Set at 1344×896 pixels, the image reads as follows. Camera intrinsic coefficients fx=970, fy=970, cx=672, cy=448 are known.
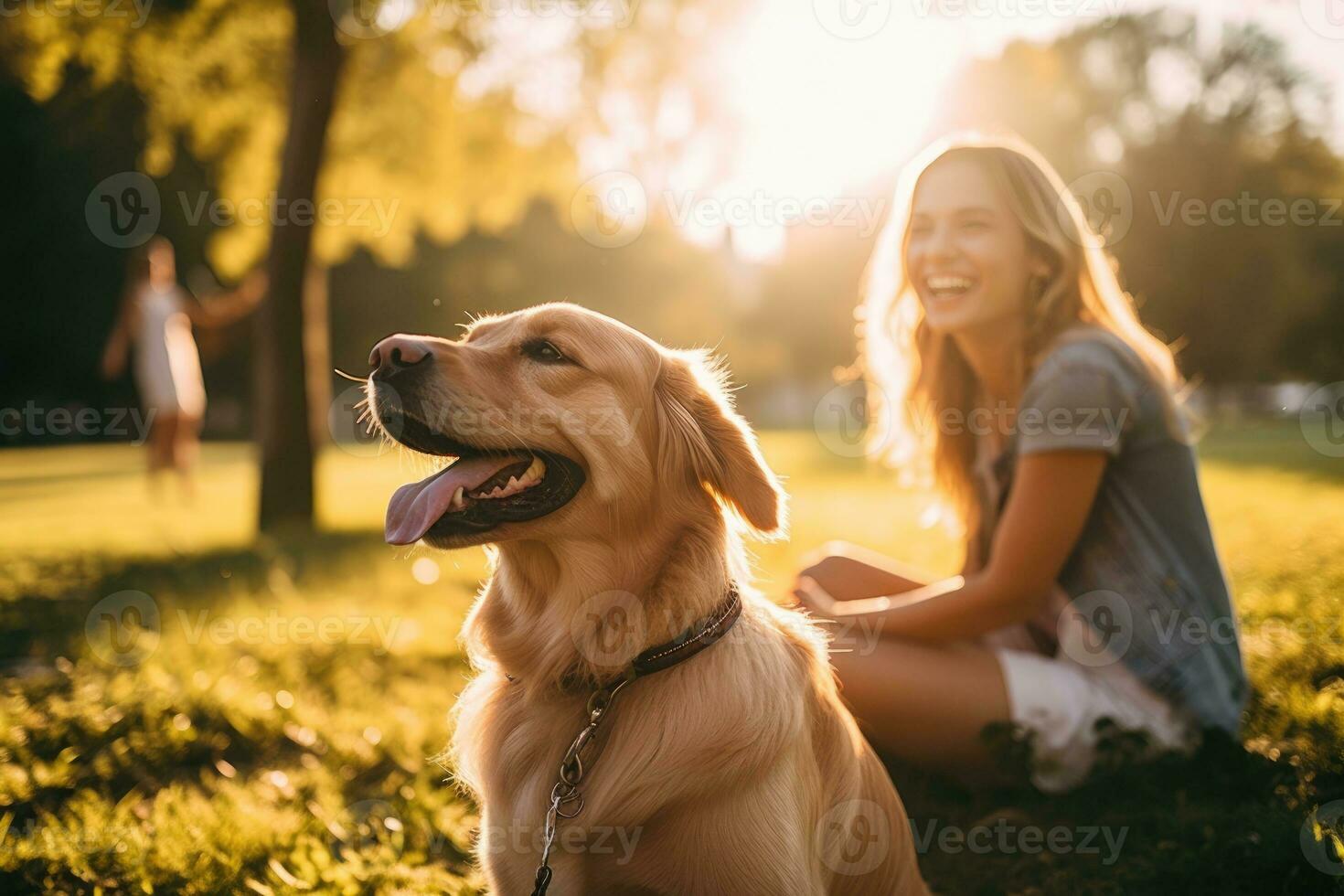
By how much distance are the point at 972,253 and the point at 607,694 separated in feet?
6.74

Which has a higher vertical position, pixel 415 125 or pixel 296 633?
pixel 415 125

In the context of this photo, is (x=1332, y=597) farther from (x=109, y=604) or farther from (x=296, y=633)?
(x=109, y=604)

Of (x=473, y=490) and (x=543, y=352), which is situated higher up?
(x=543, y=352)

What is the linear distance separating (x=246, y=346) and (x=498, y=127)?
1186 inches

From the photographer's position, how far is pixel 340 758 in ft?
12.2

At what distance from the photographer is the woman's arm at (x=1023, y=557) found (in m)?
3.09

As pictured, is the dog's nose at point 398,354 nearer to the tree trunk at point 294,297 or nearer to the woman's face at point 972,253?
the woman's face at point 972,253

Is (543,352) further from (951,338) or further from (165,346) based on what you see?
(165,346)

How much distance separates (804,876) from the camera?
7.34ft

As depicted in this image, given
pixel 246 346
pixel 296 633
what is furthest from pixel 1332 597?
pixel 246 346

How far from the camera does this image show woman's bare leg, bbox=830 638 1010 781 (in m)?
3.18

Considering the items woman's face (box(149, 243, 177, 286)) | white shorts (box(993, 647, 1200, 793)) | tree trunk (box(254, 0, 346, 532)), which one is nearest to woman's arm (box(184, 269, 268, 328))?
woman's face (box(149, 243, 177, 286))

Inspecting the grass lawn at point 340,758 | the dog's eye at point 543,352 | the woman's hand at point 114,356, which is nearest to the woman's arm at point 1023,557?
the grass lawn at point 340,758

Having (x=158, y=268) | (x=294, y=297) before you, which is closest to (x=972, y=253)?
(x=294, y=297)
